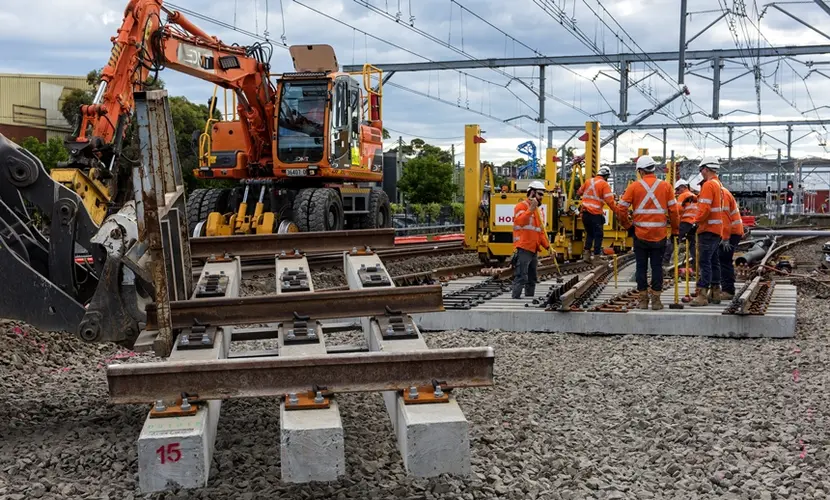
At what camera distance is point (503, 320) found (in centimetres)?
1030

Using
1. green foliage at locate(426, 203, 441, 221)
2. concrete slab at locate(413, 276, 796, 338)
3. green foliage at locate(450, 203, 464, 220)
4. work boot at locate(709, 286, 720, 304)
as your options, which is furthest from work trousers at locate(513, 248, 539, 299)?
green foliage at locate(450, 203, 464, 220)

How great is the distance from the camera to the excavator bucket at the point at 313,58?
56.3 ft

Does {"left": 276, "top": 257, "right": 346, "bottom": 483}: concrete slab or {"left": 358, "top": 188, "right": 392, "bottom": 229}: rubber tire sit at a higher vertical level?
{"left": 358, "top": 188, "right": 392, "bottom": 229}: rubber tire


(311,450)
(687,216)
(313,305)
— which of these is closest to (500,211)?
(687,216)

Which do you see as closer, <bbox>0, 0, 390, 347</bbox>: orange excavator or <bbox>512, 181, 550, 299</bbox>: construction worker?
<bbox>0, 0, 390, 347</bbox>: orange excavator

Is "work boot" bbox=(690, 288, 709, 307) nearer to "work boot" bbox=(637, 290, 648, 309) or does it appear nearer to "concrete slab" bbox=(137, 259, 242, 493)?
"work boot" bbox=(637, 290, 648, 309)

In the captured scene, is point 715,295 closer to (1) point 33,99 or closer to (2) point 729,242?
(2) point 729,242

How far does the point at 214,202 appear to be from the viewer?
16922 mm

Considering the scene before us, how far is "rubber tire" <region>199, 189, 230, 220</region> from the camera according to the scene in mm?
16750

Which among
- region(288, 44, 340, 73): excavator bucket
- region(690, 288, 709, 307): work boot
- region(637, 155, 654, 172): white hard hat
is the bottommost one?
region(690, 288, 709, 307): work boot

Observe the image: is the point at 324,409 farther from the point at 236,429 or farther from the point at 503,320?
the point at 503,320

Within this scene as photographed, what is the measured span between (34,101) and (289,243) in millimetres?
46599

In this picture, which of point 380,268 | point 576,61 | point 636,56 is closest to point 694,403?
point 380,268

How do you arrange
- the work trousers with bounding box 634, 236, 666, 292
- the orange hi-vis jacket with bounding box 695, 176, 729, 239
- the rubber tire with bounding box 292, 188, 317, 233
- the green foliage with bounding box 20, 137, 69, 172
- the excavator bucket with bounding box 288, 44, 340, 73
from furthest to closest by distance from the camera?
1. the green foliage with bounding box 20, 137, 69, 172
2. the excavator bucket with bounding box 288, 44, 340, 73
3. the rubber tire with bounding box 292, 188, 317, 233
4. the orange hi-vis jacket with bounding box 695, 176, 729, 239
5. the work trousers with bounding box 634, 236, 666, 292
